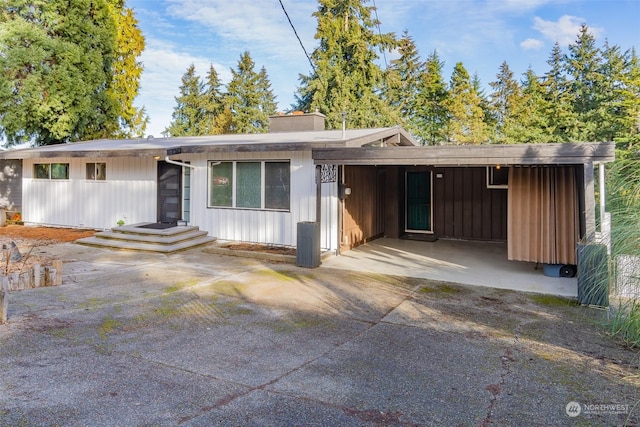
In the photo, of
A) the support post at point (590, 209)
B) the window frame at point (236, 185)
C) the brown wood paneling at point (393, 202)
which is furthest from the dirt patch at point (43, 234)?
the support post at point (590, 209)

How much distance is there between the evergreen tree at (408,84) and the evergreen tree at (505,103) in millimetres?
5179

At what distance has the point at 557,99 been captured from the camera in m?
24.8

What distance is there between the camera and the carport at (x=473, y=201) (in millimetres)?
5891

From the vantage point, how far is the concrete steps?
8.92 metres

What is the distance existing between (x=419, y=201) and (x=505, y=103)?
20.4 metres

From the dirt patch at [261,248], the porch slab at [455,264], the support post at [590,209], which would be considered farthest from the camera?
the dirt patch at [261,248]

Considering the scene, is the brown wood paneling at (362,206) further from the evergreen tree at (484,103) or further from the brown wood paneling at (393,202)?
the evergreen tree at (484,103)

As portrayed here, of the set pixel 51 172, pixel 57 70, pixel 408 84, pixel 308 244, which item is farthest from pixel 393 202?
pixel 408 84

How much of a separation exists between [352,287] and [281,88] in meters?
33.0

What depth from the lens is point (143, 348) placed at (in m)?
3.71

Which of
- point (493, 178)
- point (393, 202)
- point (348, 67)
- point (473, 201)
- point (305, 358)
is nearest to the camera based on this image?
point (305, 358)

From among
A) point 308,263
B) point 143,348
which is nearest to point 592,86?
point 308,263

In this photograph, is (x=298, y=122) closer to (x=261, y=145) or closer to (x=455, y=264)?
(x=261, y=145)

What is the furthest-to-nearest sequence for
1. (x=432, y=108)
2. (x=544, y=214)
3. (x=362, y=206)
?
(x=432, y=108) → (x=362, y=206) → (x=544, y=214)
